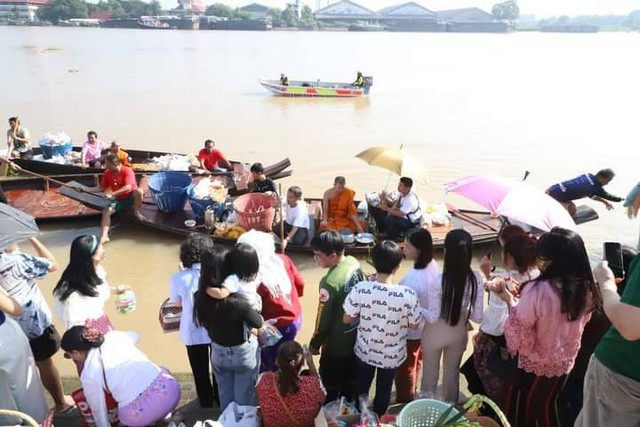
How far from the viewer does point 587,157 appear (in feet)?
49.7

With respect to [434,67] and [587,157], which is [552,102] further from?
[434,67]

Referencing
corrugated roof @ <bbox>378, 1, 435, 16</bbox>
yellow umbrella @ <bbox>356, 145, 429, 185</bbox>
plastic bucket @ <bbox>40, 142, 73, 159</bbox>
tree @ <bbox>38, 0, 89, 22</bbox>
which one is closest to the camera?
yellow umbrella @ <bbox>356, 145, 429, 185</bbox>

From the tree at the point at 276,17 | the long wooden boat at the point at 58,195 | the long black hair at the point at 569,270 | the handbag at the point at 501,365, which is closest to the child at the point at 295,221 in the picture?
the long wooden boat at the point at 58,195

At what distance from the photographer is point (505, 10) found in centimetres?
12212

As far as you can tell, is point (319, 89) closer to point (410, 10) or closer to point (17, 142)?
point (17, 142)

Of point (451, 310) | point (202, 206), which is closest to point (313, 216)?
point (202, 206)

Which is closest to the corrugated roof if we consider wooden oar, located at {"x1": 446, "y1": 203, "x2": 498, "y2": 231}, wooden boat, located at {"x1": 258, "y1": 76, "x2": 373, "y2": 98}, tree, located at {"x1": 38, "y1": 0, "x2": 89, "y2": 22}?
tree, located at {"x1": 38, "y1": 0, "x2": 89, "y2": 22}

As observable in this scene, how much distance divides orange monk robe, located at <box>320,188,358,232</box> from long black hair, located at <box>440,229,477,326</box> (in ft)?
12.6

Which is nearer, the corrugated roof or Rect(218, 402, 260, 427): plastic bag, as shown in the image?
Rect(218, 402, 260, 427): plastic bag

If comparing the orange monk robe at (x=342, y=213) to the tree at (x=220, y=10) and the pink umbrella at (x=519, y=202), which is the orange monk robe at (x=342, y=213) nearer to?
the pink umbrella at (x=519, y=202)

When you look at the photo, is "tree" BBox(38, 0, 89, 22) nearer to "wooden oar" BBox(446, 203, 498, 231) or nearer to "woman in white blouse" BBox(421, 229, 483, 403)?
"wooden oar" BBox(446, 203, 498, 231)

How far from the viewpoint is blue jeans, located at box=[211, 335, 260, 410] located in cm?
318

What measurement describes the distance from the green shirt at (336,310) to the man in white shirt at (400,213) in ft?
11.5

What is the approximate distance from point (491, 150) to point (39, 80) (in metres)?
25.8
